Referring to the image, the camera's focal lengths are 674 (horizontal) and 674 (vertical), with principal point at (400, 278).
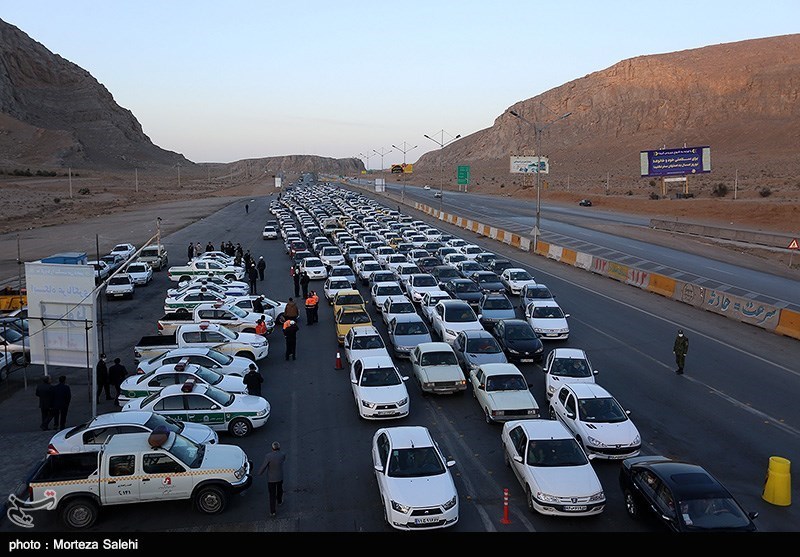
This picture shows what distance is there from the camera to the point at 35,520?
35.3 feet

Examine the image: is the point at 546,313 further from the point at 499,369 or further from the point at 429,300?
the point at 499,369

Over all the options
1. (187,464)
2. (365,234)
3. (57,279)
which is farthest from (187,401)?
(365,234)

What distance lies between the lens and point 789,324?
77.5 feet

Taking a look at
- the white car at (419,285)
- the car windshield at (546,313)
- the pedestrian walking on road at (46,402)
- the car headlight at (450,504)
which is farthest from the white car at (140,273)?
the car headlight at (450,504)

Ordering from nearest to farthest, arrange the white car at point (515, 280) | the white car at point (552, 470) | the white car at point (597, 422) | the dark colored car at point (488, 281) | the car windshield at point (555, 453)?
the white car at point (552, 470)
the car windshield at point (555, 453)
the white car at point (597, 422)
the dark colored car at point (488, 281)
the white car at point (515, 280)

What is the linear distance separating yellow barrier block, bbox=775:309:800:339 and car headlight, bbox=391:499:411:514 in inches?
732

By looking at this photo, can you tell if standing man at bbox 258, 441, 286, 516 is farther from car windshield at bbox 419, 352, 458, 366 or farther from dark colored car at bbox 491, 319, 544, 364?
dark colored car at bbox 491, 319, 544, 364

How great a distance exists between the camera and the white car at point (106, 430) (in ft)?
38.0

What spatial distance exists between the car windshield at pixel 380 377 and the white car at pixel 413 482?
3.63m

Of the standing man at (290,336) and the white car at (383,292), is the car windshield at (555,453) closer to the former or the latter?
the standing man at (290,336)

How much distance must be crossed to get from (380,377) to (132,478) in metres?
6.67

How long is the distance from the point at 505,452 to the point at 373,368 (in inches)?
176

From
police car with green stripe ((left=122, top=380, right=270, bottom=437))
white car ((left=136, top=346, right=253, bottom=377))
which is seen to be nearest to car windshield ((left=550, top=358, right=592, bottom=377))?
police car with green stripe ((left=122, top=380, right=270, bottom=437))

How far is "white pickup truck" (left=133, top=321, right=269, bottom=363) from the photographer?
20.1 metres
